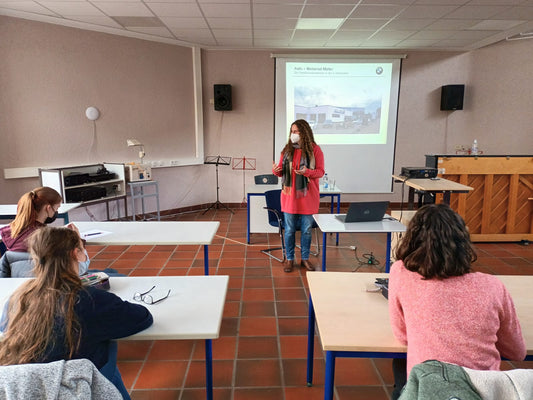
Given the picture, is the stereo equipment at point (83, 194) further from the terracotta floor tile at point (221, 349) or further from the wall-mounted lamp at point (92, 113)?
the terracotta floor tile at point (221, 349)

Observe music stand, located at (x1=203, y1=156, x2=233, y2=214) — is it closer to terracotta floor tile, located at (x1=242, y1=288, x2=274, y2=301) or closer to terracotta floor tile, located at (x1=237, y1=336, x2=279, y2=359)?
terracotta floor tile, located at (x1=242, y1=288, x2=274, y2=301)

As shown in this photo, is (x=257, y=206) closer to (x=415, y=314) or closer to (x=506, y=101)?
(x=415, y=314)

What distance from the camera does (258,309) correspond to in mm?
3070

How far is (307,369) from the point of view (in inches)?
85.5

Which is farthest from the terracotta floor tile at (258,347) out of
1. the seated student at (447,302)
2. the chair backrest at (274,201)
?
the chair backrest at (274,201)

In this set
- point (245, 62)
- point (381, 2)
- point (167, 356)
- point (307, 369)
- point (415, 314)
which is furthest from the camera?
point (245, 62)

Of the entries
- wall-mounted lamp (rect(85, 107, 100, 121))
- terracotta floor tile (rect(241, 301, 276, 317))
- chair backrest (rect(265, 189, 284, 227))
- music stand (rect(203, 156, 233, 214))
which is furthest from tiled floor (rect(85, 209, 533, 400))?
music stand (rect(203, 156, 233, 214))

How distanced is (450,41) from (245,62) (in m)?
3.62

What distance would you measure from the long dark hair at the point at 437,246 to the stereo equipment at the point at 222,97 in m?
5.78

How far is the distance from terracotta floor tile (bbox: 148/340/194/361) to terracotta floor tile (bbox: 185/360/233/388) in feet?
0.44

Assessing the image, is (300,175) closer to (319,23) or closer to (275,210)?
(275,210)

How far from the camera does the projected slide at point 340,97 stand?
6750 mm

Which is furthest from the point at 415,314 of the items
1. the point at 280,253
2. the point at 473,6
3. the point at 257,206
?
the point at 473,6

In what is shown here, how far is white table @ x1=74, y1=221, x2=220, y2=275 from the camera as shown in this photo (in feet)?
8.87
